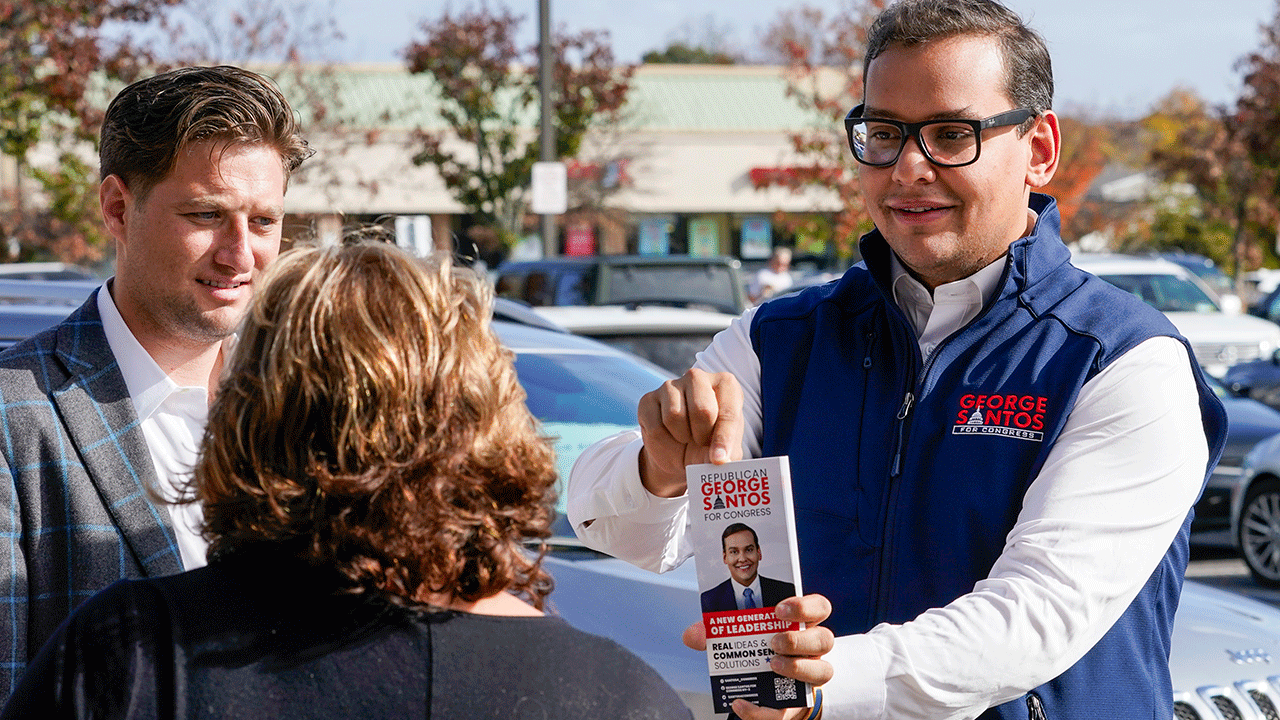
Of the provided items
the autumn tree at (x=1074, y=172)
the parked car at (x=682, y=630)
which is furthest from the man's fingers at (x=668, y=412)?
the autumn tree at (x=1074, y=172)

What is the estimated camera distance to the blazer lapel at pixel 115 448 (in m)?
2.24

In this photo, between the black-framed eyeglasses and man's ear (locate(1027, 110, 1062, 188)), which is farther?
man's ear (locate(1027, 110, 1062, 188))

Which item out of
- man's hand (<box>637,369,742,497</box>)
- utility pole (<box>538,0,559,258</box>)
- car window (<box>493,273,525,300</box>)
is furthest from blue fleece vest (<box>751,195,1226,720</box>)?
utility pole (<box>538,0,559,258</box>)

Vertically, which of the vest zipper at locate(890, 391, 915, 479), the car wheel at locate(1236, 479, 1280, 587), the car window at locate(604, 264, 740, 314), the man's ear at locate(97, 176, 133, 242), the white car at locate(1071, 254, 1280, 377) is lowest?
the car wheel at locate(1236, 479, 1280, 587)

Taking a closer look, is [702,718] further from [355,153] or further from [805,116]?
[805,116]

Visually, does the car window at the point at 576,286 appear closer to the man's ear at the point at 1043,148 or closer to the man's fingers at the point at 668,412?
the man's ear at the point at 1043,148

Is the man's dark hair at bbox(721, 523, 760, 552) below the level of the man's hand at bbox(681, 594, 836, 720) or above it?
above

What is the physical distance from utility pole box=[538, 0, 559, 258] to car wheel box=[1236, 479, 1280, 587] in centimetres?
922

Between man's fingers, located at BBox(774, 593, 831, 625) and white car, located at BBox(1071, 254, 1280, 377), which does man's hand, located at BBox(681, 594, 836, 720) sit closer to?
man's fingers, located at BBox(774, 593, 831, 625)

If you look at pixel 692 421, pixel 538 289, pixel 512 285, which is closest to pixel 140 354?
pixel 692 421

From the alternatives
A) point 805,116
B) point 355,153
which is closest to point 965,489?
point 355,153

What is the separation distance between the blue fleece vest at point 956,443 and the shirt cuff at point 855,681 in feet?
0.88

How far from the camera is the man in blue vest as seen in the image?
199cm

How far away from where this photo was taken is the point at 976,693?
1.98 metres
